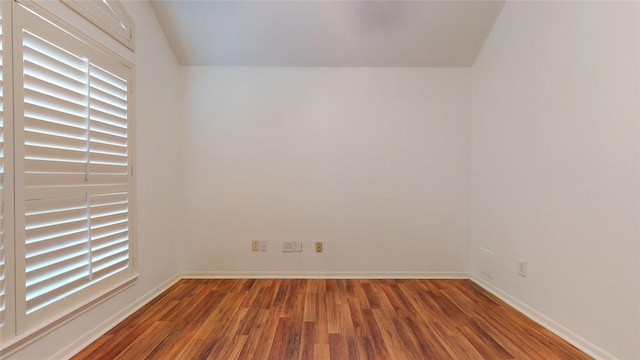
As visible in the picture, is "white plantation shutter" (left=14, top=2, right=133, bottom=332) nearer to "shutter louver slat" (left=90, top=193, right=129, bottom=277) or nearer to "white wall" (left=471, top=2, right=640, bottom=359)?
"shutter louver slat" (left=90, top=193, right=129, bottom=277)

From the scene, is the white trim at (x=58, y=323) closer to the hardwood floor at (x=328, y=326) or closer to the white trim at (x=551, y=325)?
the hardwood floor at (x=328, y=326)

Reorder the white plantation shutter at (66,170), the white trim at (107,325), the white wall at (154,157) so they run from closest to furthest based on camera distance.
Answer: the white plantation shutter at (66,170)
the white trim at (107,325)
the white wall at (154,157)

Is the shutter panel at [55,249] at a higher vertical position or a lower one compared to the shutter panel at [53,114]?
lower

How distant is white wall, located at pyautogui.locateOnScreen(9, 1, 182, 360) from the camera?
245 cm

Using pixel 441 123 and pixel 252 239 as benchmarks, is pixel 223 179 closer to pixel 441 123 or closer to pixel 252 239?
pixel 252 239

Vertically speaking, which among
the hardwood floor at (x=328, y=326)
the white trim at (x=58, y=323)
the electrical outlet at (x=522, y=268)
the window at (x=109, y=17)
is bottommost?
the hardwood floor at (x=328, y=326)

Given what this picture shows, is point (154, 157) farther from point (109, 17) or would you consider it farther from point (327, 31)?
point (327, 31)

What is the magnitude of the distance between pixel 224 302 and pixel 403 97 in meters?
2.75

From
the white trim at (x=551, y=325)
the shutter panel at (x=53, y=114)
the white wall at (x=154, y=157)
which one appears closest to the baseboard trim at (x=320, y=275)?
the white wall at (x=154, y=157)

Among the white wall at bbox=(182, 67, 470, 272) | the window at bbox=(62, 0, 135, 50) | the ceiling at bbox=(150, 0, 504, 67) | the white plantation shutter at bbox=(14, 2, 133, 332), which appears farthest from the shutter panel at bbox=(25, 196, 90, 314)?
the ceiling at bbox=(150, 0, 504, 67)

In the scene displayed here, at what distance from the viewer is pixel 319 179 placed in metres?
3.16

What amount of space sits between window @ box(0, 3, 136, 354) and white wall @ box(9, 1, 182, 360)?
0.76 ft

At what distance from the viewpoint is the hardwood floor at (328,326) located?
69.6 inches

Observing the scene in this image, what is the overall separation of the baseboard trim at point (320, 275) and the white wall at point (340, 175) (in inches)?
1.8
